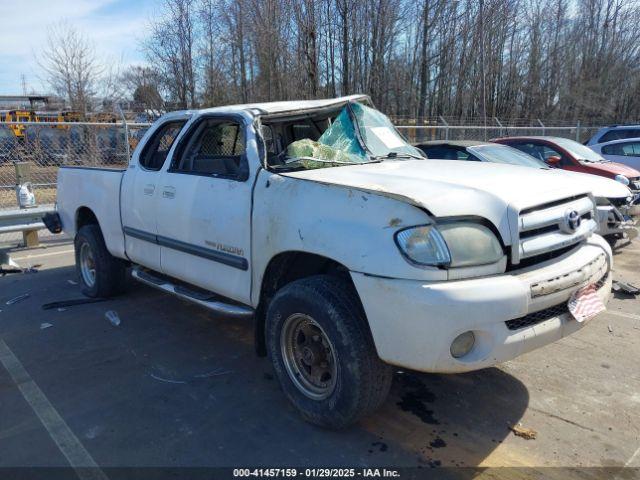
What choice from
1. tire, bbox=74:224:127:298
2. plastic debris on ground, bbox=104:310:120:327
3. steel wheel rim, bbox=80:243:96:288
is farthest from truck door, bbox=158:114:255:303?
steel wheel rim, bbox=80:243:96:288

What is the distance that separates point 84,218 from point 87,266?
21.9 inches

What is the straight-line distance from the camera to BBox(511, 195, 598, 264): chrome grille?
2.82 meters

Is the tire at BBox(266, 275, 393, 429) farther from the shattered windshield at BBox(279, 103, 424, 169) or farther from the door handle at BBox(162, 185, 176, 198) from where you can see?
the door handle at BBox(162, 185, 176, 198)

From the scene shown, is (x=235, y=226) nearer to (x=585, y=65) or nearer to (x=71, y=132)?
(x=71, y=132)

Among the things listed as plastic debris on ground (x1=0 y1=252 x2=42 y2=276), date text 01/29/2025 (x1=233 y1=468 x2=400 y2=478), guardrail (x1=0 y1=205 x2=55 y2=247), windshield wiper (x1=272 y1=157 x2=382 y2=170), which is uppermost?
windshield wiper (x1=272 y1=157 x2=382 y2=170)

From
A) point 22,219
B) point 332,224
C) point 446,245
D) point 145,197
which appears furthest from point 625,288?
point 22,219

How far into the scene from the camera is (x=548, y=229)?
3041 millimetres

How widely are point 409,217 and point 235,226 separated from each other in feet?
4.58

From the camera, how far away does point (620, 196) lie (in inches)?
290

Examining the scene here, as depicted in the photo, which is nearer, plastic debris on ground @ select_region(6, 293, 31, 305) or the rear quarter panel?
the rear quarter panel

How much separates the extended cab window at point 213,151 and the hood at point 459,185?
27.0 inches

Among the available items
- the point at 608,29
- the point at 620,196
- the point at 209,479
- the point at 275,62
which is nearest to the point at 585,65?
the point at 608,29

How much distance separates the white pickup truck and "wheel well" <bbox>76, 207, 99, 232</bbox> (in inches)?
61.1

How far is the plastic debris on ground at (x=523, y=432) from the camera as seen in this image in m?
3.01
